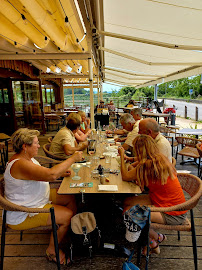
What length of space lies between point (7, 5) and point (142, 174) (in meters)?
2.25

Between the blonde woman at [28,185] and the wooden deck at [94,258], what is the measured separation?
17 centimetres

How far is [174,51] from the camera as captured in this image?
4.77 metres

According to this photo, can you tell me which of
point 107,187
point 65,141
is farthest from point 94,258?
point 65,141

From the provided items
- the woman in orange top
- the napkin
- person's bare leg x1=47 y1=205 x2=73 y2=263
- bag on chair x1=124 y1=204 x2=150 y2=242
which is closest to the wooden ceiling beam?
Result: the woman in orange top

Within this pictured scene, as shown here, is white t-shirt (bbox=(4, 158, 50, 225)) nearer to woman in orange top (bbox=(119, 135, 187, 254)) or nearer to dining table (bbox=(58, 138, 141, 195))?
dining table (bbox=(58, 138, 141, 195))

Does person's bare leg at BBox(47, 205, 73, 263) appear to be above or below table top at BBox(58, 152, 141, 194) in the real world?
below

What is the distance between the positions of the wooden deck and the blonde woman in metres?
0.17

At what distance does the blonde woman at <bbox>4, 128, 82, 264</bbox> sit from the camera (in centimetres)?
167

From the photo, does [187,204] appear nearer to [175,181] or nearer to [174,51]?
[175,181]

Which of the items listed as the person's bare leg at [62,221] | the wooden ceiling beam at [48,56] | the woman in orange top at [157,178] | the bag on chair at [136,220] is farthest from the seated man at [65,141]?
the wooden ceiling beam at [48,56]

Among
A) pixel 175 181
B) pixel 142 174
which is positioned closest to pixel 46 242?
pixel 142 174

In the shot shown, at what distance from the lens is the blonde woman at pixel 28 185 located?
1.67 metres

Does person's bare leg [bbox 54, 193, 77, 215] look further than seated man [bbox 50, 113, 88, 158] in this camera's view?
No

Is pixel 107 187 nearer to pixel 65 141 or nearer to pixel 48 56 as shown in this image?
pixel 65 141
